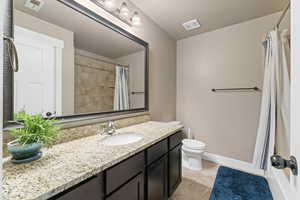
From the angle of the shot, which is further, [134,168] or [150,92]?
[150,92]

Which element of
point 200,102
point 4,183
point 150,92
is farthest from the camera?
point 200,102

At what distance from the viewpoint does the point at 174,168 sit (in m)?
1.60

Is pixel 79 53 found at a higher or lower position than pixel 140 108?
higher

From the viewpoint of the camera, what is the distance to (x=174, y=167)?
160 cm

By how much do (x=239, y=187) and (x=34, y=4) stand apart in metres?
2.84

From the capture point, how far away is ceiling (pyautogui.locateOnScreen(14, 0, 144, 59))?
105 centimetres

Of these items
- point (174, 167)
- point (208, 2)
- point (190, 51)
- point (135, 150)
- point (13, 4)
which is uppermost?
point (208, 2)

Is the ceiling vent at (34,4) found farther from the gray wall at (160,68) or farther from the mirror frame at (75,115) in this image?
the gray wall at (160,68)

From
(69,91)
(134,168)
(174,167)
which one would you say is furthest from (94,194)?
(174,167)

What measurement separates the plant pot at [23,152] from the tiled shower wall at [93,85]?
508 mm

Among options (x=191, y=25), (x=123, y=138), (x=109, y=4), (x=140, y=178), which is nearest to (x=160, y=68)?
(x=191, y=25)

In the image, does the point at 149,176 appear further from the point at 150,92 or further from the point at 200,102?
the point at 200,102

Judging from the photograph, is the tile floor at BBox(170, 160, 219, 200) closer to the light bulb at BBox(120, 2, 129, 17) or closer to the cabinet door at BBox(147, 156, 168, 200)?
the cabinet door at BBox(147, 156, 168, 200)

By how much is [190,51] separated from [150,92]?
137 centimetres
